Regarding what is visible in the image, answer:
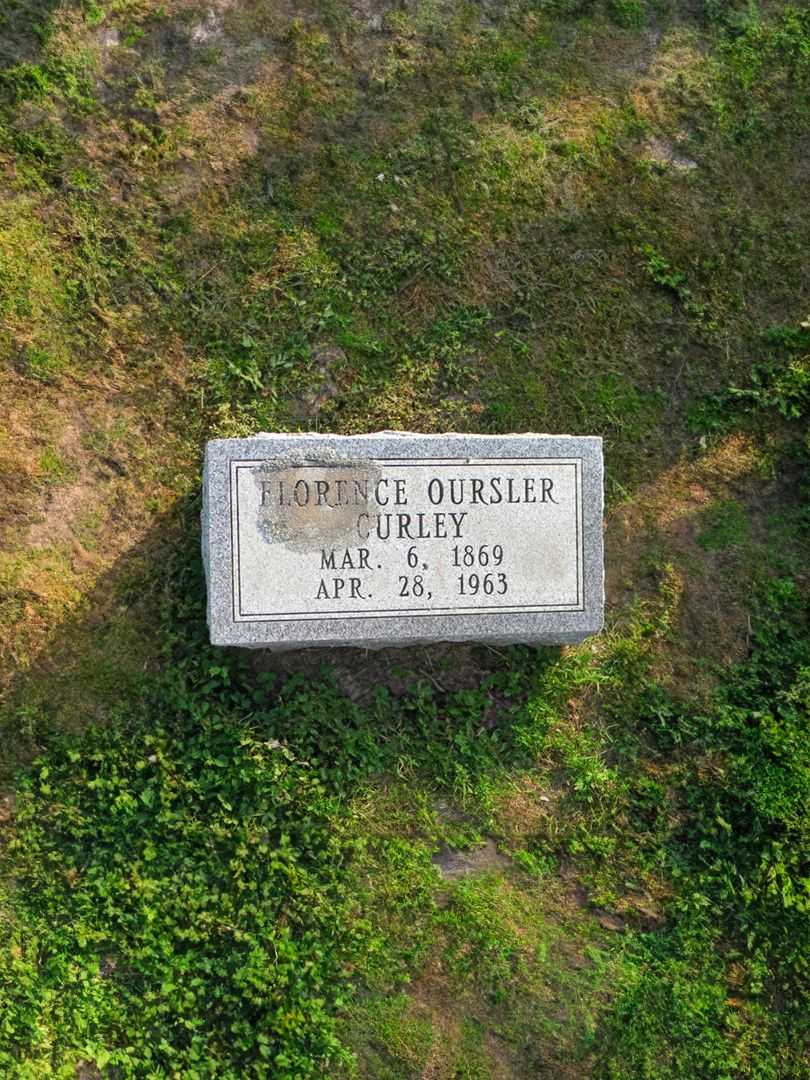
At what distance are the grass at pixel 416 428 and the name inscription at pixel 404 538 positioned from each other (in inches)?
27.5

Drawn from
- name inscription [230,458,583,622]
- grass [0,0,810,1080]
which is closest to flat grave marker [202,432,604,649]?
name inscription [230,458,583,622]

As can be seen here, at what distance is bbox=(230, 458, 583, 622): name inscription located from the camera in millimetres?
4598

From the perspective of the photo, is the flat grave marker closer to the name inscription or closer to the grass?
the name inscription

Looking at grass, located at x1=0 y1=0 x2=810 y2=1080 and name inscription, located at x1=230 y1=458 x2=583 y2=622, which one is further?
grass, located at x1=0 y1=0 x2=810 y2=1080

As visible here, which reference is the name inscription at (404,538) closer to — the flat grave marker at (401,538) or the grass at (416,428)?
the flat grave marker at (401,538)

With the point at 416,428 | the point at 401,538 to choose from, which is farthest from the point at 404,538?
the point at 416,428

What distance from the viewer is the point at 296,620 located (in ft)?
15.2

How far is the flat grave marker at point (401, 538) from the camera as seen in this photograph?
4.59m

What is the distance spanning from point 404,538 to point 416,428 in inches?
39.7

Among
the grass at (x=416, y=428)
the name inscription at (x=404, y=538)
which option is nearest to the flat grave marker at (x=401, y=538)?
the name inscription at (x=404, y=538)

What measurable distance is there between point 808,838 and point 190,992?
3.38 metres

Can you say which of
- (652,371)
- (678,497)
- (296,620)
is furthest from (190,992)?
(652,371)

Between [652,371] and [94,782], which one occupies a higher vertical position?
[652,371]

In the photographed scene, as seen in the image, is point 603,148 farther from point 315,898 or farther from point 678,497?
point 315,898
